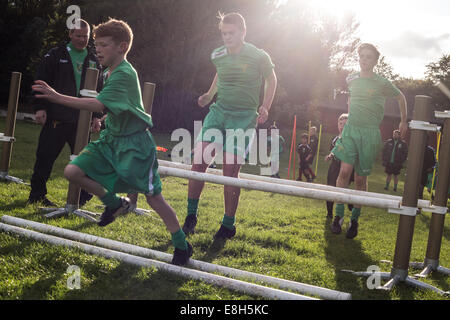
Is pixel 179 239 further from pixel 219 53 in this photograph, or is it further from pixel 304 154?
pixel 304 154

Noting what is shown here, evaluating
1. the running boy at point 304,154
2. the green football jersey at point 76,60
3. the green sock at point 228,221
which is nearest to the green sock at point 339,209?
the green sock at point 228,221

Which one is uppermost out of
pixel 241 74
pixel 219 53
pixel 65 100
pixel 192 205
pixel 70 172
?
pixel 219 53


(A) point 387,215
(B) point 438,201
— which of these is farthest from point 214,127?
(A) point 387,215

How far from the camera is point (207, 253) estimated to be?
13.5 ft

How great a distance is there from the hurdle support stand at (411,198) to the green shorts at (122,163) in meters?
2.12

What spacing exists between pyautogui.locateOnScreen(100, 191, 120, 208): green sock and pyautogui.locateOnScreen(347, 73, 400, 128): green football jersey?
3314 millimetres

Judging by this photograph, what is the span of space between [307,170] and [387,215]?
5.38 m

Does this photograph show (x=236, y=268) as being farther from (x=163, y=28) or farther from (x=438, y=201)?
(x=163, y=28)

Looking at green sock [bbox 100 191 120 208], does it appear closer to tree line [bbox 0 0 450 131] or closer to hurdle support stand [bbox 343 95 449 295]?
hurdle support stand [bbox 343 95 449 295]

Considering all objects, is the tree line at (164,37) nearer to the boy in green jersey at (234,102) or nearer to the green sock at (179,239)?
the boy in green jersey at (234,102)

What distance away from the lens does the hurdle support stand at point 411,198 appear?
3.59 meters

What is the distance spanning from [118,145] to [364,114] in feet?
10.9

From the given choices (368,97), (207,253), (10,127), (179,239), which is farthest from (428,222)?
(10,127)

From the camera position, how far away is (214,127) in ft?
14.9
